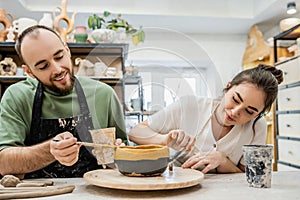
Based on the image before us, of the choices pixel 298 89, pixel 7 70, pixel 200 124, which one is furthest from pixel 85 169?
pixel 298 89

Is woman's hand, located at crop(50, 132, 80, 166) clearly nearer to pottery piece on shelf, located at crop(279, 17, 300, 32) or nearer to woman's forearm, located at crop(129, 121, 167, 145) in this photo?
woman's forearm, located at crop(129, 121, 167, 145)

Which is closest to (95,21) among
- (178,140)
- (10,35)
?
(10,35)

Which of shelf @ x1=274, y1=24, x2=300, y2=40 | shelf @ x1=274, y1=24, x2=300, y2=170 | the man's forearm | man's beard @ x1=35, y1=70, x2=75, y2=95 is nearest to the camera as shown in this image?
the man's forearm

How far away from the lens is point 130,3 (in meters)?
4.04

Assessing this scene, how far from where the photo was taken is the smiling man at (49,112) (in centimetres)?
100

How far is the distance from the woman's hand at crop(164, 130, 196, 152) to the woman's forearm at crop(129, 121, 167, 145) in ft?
0.05

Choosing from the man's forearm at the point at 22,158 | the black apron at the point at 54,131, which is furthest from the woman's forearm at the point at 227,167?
the man's forearm at the point at 22,158

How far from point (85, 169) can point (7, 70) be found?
6.07 feet

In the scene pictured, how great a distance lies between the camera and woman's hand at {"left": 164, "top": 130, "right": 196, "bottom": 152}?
92 cm

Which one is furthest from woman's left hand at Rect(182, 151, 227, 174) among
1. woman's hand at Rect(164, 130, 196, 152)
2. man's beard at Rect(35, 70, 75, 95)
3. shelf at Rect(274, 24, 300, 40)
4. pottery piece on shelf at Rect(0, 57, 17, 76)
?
shelf at Rect(274, 24, 300, 40)

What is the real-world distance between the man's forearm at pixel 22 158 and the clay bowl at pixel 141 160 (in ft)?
0.94

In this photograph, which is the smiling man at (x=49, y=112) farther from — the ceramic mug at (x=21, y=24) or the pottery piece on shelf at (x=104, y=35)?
the ceramic mug at (x=21, y=24)

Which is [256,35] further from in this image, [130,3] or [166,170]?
[166,170]

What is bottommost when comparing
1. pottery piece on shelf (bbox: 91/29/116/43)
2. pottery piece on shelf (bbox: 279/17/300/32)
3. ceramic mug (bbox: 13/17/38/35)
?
pottery piece on shelf (bbox: 91/29/116/43)
